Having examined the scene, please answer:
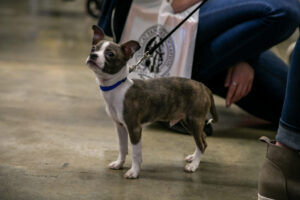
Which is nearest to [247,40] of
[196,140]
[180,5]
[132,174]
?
[180,5]

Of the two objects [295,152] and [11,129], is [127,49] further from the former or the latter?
[11,129]

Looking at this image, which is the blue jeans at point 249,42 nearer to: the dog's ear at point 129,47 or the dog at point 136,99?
the dog at point 136,99

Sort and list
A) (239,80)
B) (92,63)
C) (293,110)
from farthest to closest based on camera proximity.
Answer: (239,80) → (92,63) → (293,110)

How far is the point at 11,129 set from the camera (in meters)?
2.30

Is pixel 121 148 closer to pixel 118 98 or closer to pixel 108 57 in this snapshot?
pixel 118 98

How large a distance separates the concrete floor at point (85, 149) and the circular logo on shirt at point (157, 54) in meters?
0.35

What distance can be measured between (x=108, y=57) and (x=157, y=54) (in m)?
0.79

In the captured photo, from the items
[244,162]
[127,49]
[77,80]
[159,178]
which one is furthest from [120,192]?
[77,80]

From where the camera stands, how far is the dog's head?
5.41 ft

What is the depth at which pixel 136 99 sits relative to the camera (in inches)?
70.9

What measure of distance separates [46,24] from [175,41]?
14.8 ft

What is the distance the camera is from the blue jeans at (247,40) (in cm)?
232

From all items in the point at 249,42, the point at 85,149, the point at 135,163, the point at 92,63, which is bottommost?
the point at 85,149

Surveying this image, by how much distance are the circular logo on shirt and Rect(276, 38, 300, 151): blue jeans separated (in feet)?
3.54
